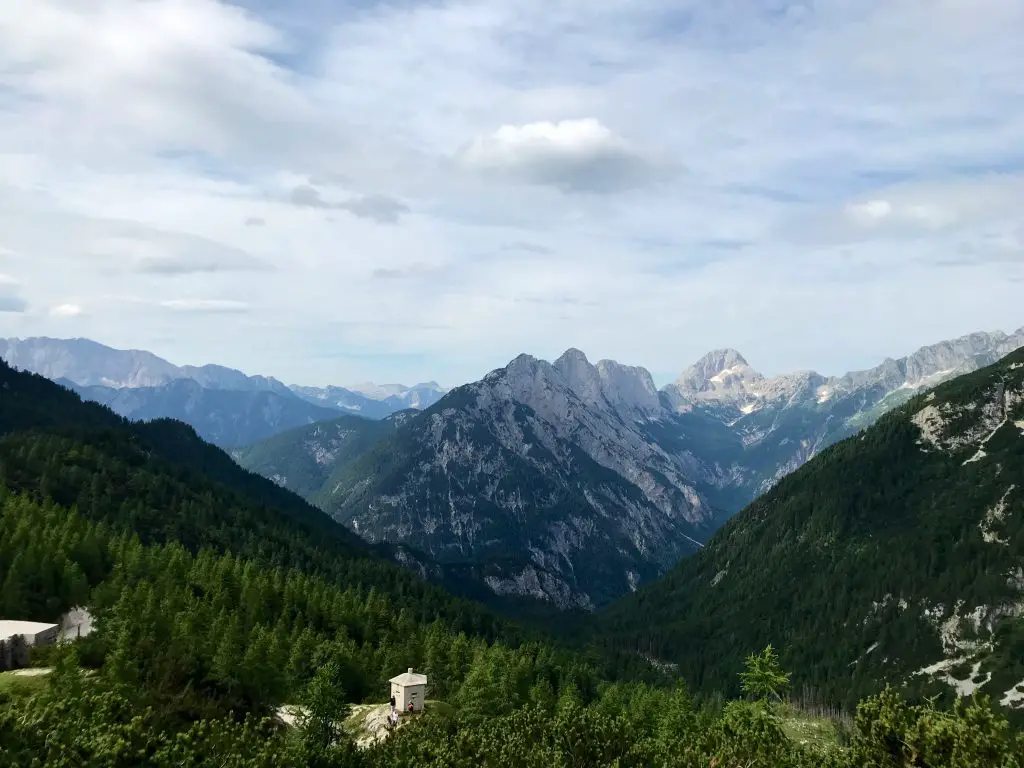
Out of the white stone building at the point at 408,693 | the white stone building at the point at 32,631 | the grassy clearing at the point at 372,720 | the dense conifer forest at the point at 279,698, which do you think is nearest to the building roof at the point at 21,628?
the white stone building at the point at 32,631

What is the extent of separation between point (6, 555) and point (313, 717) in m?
96.3

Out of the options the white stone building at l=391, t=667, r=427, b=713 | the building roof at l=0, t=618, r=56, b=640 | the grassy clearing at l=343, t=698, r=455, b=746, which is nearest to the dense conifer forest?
the grassy clearing at l=343, t=698, r=455, b=746

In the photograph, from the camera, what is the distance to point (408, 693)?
108500mm

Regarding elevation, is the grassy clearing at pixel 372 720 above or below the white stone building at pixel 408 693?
below

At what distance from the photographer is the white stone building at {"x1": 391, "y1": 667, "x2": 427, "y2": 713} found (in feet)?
355

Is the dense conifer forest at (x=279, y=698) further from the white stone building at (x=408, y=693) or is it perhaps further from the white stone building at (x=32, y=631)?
the white stone building at (x=32, y=631)

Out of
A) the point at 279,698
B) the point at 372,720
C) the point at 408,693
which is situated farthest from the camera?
the point at 279,698

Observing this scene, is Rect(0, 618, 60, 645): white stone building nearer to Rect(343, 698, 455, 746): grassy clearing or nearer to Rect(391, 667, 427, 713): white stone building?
Rect(343, 698, 455, 746): grassy clearing

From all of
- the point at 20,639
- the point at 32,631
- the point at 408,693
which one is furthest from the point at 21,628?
the point at 408,693

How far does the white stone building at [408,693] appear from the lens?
108 m

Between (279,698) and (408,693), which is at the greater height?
(408,693)

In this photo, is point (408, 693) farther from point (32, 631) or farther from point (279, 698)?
point (32, 631)

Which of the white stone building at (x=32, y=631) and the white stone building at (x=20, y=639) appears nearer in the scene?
the white stone building at (x=20, y=639)

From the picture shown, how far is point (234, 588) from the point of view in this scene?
173750 mm
